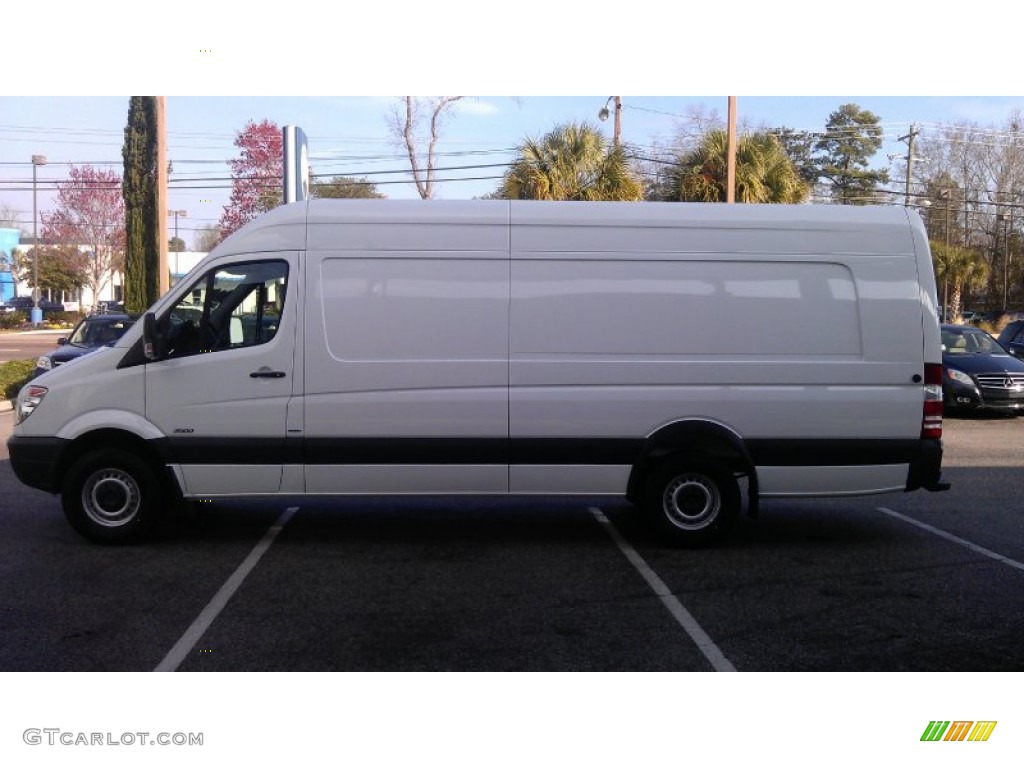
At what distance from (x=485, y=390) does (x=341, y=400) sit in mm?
1078

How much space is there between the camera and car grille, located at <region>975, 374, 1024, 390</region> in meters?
17.2

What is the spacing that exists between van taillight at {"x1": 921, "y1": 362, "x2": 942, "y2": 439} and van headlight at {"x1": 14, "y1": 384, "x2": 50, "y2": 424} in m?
6.66

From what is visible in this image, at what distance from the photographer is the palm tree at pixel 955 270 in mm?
38312

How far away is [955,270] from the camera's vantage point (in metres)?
38.3

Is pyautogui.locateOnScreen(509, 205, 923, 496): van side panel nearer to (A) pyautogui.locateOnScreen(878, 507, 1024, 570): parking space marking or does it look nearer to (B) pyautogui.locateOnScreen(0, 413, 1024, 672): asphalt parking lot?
(B) pyautogui.locateOnScreen(0, 413, 1024, 672): asphalt parking lot

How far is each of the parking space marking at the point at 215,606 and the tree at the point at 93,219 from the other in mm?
51225

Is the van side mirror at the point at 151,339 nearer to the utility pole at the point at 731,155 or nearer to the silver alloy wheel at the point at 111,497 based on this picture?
the silver alloy wheel at the point at 111,497

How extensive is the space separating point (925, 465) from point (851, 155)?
4515 centimetres

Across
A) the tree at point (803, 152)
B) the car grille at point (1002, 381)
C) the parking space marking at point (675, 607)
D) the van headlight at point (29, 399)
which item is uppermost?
the tree at point (803, 152)

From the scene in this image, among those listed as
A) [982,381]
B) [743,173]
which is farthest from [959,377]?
[743,173]

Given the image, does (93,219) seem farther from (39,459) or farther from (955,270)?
(39,459)
